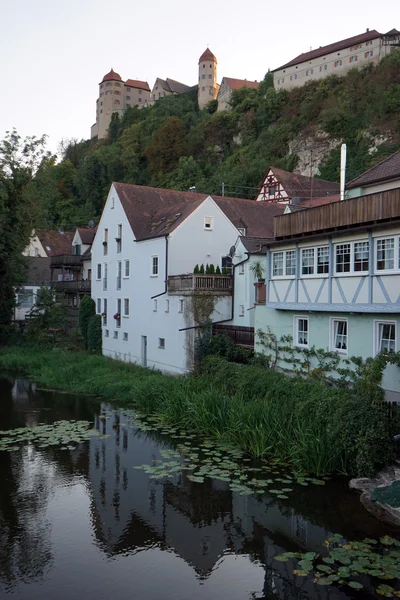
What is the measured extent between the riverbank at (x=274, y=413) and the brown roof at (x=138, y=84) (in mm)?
119852

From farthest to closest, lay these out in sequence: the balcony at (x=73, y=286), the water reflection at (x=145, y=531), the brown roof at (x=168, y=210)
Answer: the balcony at (x=73, y=286), the brown roof at (x=168, y=210), the water reflection at (x=145, y=531)

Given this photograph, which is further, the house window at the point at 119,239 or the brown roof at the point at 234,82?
the brown roof at the point at 234,82

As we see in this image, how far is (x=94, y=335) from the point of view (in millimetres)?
36906

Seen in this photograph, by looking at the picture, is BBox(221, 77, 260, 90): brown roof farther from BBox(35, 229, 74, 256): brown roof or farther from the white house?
the white house

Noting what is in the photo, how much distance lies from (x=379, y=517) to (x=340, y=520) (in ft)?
2.75

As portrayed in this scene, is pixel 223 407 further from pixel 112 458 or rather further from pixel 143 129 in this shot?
pixel 143 129

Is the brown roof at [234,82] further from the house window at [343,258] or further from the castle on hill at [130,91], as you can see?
the house window at [343,258]

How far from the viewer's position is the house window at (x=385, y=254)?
16422 mm

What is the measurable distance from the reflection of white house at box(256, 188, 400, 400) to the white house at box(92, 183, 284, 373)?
5869 millimetres

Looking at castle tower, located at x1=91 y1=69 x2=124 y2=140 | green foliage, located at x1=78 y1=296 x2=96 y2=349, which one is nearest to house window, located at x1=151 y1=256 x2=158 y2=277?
green foliage, located at x1=78 y1=296 x2=96 y2=349

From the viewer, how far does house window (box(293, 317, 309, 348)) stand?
2042 centimetres

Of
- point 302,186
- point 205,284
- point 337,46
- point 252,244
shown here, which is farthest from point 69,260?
point 337,46

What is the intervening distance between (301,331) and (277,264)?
2.95 meters

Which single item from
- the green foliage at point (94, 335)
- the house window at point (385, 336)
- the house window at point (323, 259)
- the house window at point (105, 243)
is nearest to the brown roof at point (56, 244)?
the house window at point (105, 243)
